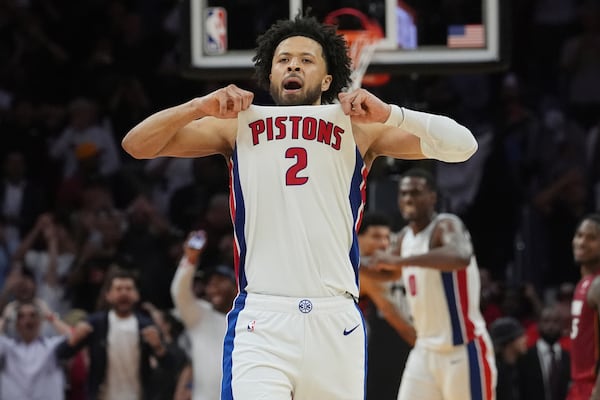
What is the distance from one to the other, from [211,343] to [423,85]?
4288 millimetres

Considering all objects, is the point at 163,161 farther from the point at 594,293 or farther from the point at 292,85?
the point at 292,85

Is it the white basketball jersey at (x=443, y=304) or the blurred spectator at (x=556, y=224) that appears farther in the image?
the blurred spectator at (x=556, y=224)

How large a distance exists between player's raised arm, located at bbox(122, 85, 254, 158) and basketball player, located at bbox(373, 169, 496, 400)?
311cm

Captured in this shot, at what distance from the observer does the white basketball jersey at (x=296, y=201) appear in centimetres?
534

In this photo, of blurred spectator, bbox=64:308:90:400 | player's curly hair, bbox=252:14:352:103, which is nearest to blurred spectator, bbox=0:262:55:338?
blurred spectator, bbox=64:308:90:400

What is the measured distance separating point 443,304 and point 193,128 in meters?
3.45

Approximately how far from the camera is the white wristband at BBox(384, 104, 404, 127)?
541cm

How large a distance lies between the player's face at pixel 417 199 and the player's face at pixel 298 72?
3043 millimetres

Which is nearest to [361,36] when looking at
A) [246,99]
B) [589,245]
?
[589,245]

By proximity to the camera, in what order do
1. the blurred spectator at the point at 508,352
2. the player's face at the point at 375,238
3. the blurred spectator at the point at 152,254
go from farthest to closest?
the blurred spectator at the point at 152,254, the blurred spectator at the point at 508,352, the player's face at the point at 375,238

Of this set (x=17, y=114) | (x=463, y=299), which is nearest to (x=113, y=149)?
(x=17, y=114)

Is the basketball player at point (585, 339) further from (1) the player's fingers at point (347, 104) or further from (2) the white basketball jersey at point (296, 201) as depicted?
(1) the player's fingers at point (347, 104)

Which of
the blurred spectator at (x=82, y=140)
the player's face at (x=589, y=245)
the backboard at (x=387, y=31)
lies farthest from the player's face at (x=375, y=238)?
the blurred spectator at (x=82, y=140)

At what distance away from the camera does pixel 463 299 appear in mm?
8602
